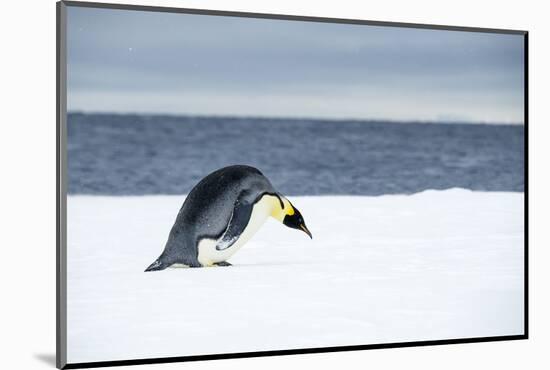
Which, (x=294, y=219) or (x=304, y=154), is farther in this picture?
(x=304, y=154)

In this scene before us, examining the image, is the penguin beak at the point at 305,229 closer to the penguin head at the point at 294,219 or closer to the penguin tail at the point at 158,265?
the penguin head at the point at 294,219

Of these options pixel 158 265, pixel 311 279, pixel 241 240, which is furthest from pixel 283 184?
pixel 158 265

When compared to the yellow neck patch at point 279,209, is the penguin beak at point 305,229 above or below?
below

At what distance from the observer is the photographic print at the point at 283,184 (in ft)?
15.7

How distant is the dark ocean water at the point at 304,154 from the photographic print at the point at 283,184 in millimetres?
11

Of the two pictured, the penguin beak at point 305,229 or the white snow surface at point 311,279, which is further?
the penguin beak at point 305,229

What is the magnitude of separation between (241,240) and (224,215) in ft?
0.50

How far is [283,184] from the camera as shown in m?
5.27

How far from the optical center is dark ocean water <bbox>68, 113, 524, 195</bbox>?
4.97 metres

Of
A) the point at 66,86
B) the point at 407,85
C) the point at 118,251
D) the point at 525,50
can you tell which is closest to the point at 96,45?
the point at 66,86

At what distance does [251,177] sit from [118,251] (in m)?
0.74

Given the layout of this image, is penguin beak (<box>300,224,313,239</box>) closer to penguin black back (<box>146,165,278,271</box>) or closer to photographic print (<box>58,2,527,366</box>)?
photographic print (<box>58,2,527,366</box>)

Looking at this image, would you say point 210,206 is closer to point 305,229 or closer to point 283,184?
point 283,184

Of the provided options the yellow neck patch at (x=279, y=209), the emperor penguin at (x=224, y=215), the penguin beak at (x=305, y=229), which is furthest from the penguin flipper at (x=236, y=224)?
the penguin beak at (x=305, y=229)
